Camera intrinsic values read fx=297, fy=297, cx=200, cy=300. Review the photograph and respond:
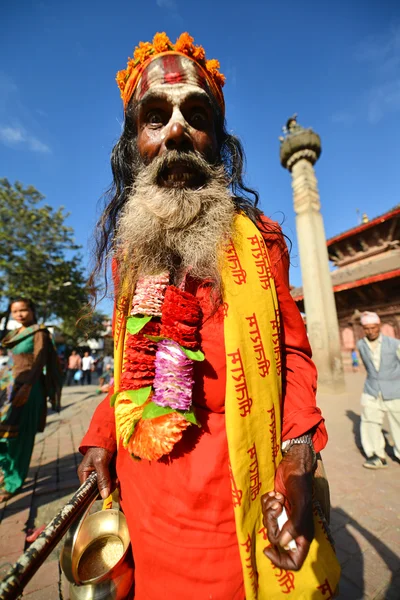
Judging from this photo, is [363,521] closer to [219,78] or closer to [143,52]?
[219,78]

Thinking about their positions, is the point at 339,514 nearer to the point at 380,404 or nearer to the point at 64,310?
the point at 380,404

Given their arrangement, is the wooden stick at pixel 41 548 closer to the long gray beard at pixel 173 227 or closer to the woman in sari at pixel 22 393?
the long gray beard at pixel 173 227

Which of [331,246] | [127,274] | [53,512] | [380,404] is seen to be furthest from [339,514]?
[331,246]

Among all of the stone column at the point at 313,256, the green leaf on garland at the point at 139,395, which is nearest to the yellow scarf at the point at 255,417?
the green leaf on garland at the point at 139,395

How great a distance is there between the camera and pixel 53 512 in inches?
118

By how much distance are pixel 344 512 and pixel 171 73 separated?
377 cm

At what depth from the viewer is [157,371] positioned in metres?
1.10

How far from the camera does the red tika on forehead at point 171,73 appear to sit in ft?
4.67

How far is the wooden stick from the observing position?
2.33ft

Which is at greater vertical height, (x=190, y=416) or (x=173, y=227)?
(x=173, y=227)

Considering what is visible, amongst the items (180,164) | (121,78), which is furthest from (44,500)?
(121,78)

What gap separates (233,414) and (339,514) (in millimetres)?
2783

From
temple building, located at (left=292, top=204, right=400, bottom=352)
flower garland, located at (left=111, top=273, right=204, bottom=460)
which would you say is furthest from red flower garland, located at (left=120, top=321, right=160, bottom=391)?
temple building, located at (left=292, top=204, right=400, bottom=352)

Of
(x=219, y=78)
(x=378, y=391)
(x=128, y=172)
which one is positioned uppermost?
(x=219, y=78)
